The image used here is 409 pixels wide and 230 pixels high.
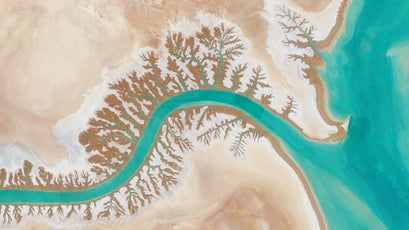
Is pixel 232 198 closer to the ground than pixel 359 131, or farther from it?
closer to the ground

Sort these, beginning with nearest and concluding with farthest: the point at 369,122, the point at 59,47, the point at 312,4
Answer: the point at 59,47 < the point at 312,4 < the point at 369,122

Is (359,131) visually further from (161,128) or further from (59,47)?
(59,47)

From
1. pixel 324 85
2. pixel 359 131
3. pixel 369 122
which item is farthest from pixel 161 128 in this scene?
pixel 369 122

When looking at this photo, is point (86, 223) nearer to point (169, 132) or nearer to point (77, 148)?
point (77, 148)

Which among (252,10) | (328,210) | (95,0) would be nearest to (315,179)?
(328,210)

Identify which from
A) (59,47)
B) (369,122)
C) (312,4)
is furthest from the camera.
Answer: (369,122)

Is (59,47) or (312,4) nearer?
(59,47)

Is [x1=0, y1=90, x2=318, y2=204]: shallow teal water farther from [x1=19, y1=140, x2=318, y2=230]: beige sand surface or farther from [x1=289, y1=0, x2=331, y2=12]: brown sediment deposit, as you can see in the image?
[x1=289, y1=0, x2=331, y2=12]: brown sediment deposit
